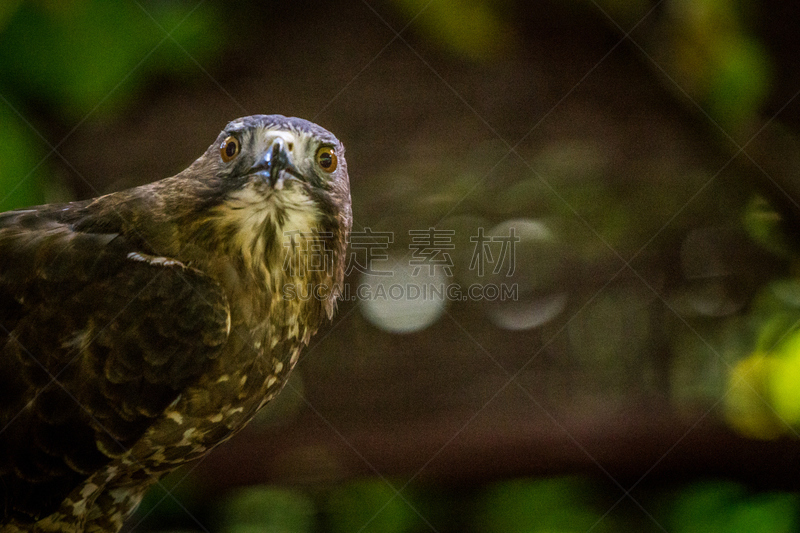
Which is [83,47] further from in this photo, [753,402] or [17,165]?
[753,402]

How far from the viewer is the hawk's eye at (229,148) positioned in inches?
61.7

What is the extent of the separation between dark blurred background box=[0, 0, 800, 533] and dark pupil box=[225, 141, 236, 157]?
0.89 metres

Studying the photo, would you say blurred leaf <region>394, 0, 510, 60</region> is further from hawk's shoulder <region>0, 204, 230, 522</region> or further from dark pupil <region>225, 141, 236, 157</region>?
hawk's shoulder <region>0, 204, 230, 522</region>

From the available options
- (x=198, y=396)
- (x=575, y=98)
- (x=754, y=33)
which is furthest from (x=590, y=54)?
(x=198, y=396)

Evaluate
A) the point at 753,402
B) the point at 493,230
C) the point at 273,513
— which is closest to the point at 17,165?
the point at 273,513

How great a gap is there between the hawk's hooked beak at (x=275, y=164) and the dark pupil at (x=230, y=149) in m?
0.09

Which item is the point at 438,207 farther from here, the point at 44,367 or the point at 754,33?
the point at 44,367

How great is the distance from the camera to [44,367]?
1.52 metres

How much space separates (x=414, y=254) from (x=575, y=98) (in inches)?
34.0

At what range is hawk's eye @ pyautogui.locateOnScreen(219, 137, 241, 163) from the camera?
5.14 feet

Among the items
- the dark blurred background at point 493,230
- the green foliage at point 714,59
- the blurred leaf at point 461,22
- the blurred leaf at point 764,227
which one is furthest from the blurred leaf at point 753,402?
the blurred leaf at point 461,22

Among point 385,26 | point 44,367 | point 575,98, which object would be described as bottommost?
point 44,367

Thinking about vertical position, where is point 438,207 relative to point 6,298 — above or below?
above

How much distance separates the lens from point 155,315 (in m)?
1.49
